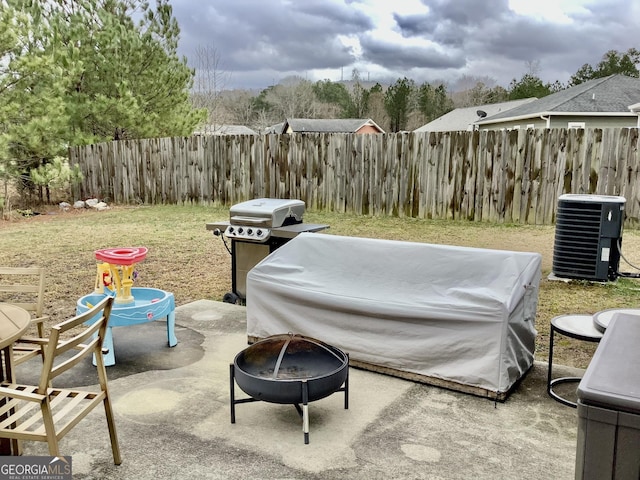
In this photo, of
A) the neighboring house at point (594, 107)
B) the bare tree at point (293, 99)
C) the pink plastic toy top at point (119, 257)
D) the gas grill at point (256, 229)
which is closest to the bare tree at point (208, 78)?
the neighboring house at point (594, 107)

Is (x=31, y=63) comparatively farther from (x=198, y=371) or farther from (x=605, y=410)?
(x=605, y=410)

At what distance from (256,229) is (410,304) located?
214cm

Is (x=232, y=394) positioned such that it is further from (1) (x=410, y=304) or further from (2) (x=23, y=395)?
(1) (x=410, y=304)

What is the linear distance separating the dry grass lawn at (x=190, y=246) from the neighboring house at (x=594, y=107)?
361 inches

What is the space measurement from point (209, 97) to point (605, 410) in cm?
3101

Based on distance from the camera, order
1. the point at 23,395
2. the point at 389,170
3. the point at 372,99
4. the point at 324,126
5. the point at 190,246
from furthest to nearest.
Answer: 1. the point at 372,99
2. the point at 324,126
3. the point at 389,170
4. the point at 190,246
5. the point at 23,395

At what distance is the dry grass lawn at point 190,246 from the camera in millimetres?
5777

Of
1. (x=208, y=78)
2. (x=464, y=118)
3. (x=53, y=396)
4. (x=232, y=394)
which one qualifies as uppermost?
(x=208, y=78)

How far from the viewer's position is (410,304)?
11.6 feet

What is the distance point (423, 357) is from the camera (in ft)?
11.7

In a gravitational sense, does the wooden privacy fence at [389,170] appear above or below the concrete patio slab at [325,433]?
above

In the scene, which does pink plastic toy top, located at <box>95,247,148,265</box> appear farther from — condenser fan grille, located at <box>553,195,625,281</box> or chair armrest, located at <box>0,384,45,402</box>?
condenser fan grille, located at <box>553,195,625,281</box>

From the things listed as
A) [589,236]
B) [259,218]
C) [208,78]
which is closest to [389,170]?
[589,236]

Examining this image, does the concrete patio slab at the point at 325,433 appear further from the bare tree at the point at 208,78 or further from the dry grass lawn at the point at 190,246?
the bare tree at the point at 208,78
